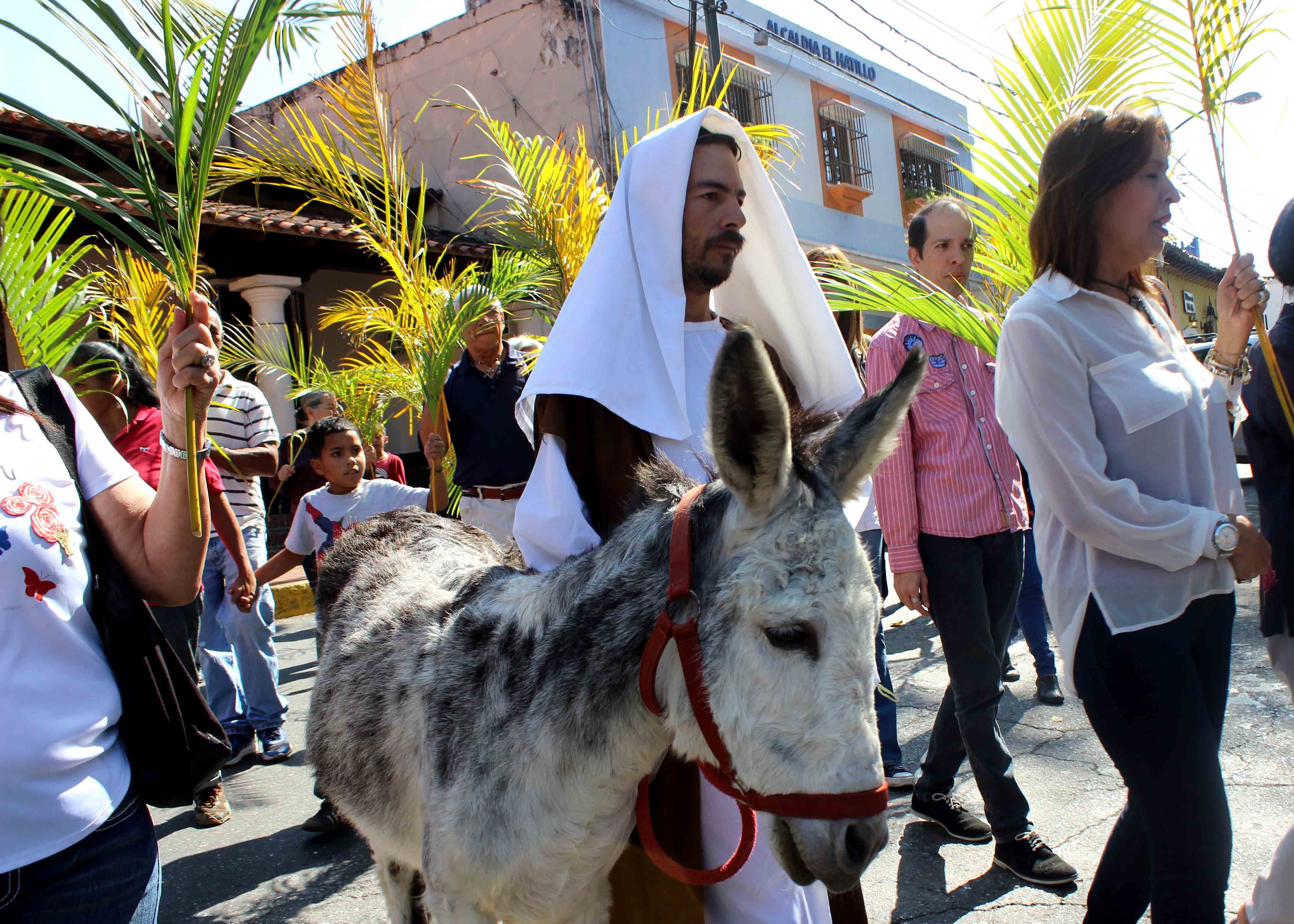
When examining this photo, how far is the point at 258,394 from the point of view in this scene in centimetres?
538

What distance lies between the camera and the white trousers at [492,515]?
17.0 feet

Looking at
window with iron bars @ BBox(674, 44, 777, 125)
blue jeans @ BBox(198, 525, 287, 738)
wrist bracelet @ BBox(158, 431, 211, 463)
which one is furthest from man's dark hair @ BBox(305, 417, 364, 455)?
window with iron bars @ BBox(674, 44, 777, 125)

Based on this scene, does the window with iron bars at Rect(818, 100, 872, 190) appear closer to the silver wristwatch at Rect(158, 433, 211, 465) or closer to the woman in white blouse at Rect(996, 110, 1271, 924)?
the woman in white blouse at Rect(996, 110, 1271, 924)

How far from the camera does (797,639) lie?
62.1 inches

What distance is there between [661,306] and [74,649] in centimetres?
144

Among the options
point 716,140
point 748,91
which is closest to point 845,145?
point 748,91

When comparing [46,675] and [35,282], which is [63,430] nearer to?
[46,675]

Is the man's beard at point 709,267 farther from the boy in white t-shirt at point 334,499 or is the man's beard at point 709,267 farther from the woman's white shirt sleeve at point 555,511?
the boy in white t-shirt at point 334,499

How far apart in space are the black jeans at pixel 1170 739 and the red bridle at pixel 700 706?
720mm

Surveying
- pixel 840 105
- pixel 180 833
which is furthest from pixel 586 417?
pixel 840 105

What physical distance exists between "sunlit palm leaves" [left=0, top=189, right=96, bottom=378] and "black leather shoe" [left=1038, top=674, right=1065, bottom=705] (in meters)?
4.77

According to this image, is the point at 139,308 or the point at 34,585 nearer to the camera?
the point at 34,585

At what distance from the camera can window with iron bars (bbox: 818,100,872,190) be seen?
20016 millimetres

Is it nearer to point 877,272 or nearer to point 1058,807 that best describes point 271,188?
point 877,272
